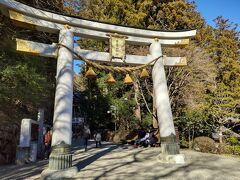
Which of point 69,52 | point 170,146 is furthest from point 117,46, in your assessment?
point 170,146

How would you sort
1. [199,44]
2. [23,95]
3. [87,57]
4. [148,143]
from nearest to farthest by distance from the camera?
[87,57], [23,95], [148,143], [199,44]

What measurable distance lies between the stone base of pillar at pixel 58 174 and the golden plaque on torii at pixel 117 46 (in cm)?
410

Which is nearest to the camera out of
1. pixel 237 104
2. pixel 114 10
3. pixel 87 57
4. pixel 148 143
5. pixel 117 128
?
pixel 87 57

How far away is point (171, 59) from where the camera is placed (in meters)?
8.41

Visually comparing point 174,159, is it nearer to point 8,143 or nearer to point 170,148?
point 170,148

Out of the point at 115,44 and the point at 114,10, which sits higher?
the point at 114,10

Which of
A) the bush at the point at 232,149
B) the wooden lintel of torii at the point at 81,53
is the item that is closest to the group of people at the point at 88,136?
the wooden lintel of torii at the point at 81,53

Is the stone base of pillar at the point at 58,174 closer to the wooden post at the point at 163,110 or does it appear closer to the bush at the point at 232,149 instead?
the wooden post at the point at 163,110

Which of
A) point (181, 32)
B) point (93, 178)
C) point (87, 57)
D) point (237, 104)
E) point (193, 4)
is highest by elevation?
point (193, 4)

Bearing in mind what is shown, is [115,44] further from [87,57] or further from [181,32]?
[181,32]

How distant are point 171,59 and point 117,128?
13129 mm

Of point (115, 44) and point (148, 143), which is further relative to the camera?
point (148, 143)

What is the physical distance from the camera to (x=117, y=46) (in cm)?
749

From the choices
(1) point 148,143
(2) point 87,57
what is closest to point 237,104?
(1) point 148,143
